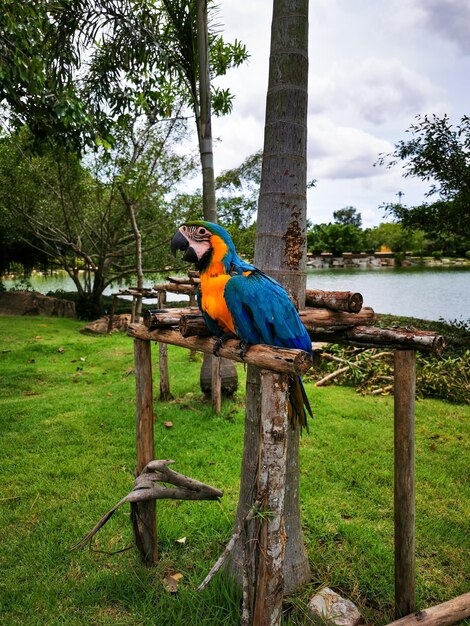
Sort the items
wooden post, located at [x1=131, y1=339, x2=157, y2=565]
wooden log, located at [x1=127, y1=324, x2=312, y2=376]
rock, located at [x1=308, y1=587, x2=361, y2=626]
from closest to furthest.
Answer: wooden log, located at [x1=127, y1=324, x2=312, y2=376] < rock, located at [x1=308, y1=587, x2=361, y2=626] < wooden post, located at [x1=131, y1=339, x2=157, y2=565]

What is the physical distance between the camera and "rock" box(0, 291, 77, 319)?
13.1 meters

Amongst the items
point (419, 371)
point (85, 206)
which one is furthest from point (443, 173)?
point (85, 206)

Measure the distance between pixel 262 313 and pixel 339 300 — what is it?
0.55 meters

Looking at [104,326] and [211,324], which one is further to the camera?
[104,326]

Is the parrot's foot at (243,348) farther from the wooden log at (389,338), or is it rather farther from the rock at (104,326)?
the rock at (104,326)

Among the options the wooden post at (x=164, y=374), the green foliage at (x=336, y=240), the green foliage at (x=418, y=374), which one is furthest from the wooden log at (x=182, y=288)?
the green foliage at (x=336, y=240)

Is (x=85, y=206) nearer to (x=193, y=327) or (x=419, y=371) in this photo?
(x=419, y=371)

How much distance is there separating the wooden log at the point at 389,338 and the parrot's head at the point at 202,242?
0.70m

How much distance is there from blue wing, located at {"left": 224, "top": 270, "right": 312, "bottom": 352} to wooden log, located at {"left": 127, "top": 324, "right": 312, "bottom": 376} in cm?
10

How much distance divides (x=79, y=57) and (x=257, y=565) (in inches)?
220

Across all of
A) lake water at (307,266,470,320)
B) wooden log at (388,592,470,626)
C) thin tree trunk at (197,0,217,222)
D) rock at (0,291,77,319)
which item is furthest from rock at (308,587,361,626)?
rock at (0,291,77,319)

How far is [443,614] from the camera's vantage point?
222 centimetres

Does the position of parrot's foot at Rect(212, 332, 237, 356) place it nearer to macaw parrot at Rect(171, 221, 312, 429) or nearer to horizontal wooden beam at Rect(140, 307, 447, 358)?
macaw parrot at Rect(171, 221, 312, 429)

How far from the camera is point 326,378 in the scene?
683cm
